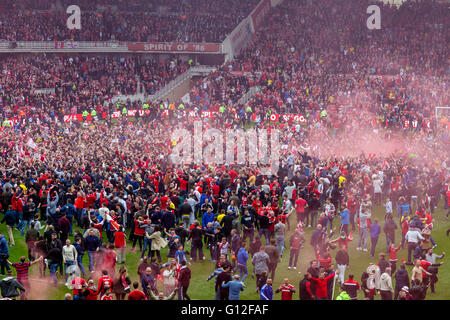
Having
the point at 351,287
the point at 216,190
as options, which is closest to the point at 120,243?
the point at 216,190

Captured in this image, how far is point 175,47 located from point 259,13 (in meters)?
9.71

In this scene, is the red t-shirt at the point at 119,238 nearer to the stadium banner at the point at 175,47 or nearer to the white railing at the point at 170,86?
the white railing at the point at 170,86

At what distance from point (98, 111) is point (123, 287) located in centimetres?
2828

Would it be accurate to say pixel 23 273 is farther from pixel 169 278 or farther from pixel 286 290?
pixel 286 290

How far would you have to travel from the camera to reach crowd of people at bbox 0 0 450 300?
1495cm

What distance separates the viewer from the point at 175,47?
50938 mm

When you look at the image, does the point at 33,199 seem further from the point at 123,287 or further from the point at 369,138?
the point at 369,138

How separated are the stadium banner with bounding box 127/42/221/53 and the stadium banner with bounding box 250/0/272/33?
563cm

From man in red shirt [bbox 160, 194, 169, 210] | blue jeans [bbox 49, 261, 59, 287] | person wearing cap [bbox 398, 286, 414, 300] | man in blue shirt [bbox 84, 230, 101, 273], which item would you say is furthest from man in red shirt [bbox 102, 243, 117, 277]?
person wearing cap [bbox 398, 286, 414, 300]

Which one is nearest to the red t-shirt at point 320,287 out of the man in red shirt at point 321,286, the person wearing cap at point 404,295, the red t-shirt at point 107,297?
the man in red shirt at point 321,286

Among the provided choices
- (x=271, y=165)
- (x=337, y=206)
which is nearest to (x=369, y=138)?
(x=271, y=165)

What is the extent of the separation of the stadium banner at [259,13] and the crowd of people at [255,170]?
73cm

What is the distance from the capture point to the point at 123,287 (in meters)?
12.9

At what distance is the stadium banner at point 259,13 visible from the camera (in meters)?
55.4
